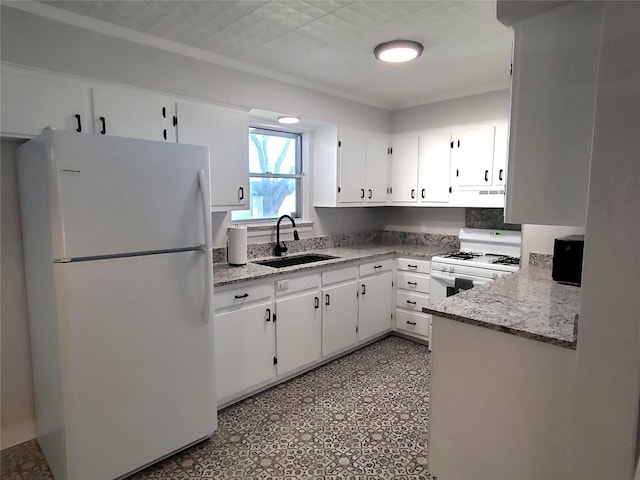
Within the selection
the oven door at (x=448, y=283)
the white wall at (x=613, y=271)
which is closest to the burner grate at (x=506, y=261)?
the oven door at (x=448, y=283)

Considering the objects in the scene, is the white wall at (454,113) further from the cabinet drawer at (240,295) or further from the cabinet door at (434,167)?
the cabinet drawer at (240,295)

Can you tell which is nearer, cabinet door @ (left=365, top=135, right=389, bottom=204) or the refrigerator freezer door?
the refrigerator freezer door

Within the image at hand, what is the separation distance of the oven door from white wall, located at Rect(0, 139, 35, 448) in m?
3.02

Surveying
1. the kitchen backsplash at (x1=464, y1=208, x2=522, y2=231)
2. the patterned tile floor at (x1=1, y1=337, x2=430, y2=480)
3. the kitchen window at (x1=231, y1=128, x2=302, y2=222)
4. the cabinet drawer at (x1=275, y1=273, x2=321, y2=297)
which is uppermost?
the kitchen window at (x1=231, y1=128, x2=302, y2=222)

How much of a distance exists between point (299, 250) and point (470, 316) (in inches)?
89.1

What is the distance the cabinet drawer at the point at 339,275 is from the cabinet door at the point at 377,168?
3.05ft

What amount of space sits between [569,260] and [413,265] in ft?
5.32

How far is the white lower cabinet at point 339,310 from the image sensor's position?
323 centimetres

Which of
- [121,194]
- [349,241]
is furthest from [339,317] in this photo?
[121,194]

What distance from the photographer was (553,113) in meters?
1.46

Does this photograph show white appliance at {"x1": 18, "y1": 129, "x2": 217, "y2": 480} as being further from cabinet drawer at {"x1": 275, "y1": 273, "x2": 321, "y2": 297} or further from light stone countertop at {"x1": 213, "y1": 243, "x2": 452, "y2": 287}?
cabinet drawer at {"x1": 275, "y1": 273, "x2": 321, "y2": 297}

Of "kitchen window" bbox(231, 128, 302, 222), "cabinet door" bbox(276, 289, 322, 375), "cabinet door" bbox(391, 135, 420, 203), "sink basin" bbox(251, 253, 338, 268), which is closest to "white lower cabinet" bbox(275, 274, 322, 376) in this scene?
"cabinet door" bbox(276, 289, 322, 375)

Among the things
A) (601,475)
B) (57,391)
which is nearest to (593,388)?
(601,475)

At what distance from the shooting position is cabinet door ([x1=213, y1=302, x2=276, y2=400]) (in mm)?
2510
